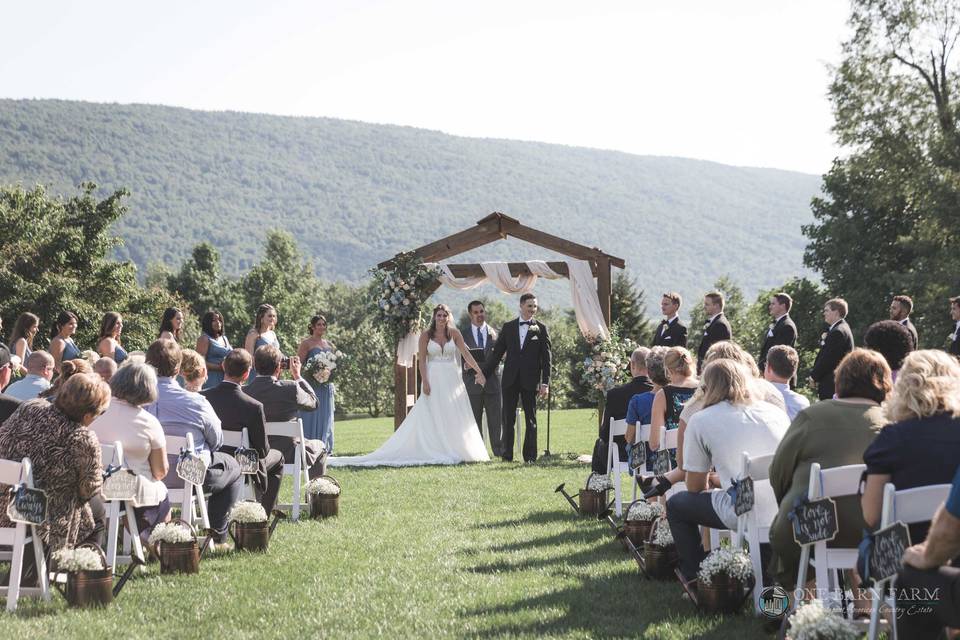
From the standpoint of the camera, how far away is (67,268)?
112ft

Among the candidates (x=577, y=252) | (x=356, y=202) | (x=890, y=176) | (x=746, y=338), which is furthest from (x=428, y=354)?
(x=356, y=202)

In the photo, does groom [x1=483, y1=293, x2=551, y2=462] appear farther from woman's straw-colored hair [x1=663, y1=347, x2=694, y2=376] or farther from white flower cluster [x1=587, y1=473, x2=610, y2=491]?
woman's straw-colored hair [x1=663, y1=347, x2=694, y2=376]

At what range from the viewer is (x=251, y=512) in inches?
292

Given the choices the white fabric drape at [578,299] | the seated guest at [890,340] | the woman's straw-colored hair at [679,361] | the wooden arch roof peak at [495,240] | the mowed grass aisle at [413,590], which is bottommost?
the mowed grass aisle at [413,590]

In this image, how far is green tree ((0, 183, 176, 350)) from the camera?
32375 millimetres

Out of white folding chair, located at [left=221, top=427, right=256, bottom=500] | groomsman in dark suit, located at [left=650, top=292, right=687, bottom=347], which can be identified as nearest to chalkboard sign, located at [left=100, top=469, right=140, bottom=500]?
white folding chair, located at [left=221, top=427, right=256, bottom=500]

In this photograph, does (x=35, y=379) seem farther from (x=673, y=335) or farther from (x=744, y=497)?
(x=673, y=335)

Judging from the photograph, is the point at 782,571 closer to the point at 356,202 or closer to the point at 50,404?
the point at 50,404

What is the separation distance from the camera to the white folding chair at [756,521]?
205 inches

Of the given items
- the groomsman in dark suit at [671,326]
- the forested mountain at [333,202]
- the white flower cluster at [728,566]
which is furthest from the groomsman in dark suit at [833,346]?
the forested mountain at [333,202]

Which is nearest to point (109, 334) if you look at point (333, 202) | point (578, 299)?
point (578, 299)

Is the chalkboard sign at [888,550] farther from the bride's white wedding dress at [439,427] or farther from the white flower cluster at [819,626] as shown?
the bride's white wedding dress at [439,427]

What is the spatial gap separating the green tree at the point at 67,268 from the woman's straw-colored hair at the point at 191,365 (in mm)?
25993

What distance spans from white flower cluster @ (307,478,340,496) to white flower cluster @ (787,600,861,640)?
5.54 m
